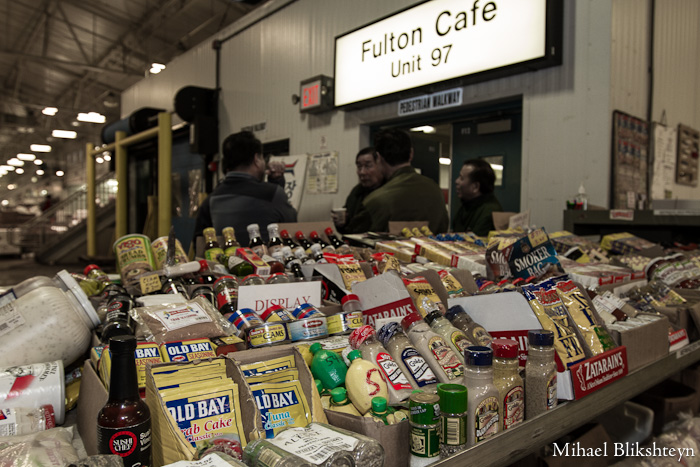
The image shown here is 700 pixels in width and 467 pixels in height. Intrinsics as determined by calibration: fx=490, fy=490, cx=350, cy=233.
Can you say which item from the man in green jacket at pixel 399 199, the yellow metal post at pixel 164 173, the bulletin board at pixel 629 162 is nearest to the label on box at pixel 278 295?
the man in green jacket at pixel 399 199

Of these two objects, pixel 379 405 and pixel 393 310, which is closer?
pixel 379 405

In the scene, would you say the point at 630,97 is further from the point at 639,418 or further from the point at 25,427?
the point at 25,427

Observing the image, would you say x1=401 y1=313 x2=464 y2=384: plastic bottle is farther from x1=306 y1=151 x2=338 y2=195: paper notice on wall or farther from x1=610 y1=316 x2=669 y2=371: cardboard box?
x1=306 y1=151 x2=338 y2=195: paper notice on wall

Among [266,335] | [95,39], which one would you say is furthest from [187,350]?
[95,39]

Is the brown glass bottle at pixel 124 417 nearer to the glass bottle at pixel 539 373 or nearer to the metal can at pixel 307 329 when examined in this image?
the metal can at pixel 307 329

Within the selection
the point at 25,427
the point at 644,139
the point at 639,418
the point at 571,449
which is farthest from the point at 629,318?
the point at 644,139

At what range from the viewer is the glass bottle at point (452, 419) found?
0.95m

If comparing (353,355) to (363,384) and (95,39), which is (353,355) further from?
(95,39)

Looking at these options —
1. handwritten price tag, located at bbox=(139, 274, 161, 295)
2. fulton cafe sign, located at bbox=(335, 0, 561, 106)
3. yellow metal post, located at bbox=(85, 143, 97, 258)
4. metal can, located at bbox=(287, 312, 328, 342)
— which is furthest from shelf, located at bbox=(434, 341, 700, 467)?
yellow metal post, located at bbox=(85, 143, 97, 258)

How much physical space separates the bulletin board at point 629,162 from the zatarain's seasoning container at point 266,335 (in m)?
3.17

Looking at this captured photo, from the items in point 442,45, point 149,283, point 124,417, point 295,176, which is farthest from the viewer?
point 295,176

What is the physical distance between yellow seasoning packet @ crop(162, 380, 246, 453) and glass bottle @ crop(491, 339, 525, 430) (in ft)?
1.81

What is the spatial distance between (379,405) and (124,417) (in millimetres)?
455

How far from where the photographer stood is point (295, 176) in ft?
19.6
